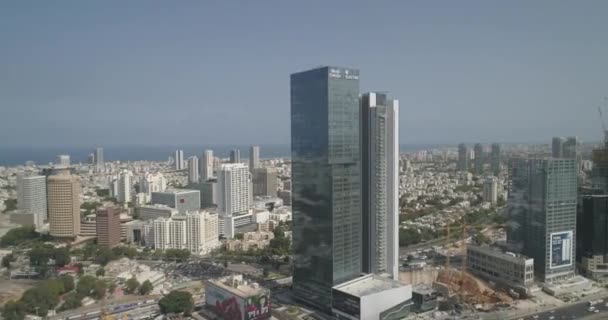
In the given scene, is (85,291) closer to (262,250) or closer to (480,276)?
(262,250)

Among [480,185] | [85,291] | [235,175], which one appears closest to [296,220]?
[85,291]

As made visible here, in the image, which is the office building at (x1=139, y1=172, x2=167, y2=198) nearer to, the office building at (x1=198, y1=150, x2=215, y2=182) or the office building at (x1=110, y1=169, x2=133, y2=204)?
the office building at (x1=110, y1=169, x2=133, y2=204)

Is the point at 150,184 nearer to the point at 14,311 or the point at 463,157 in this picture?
the point at 14,311

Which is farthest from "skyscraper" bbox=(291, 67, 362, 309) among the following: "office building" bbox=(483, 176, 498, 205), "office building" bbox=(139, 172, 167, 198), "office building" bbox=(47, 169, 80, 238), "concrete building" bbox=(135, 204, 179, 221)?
"office building" bbox=(139, 172, 167, 198)

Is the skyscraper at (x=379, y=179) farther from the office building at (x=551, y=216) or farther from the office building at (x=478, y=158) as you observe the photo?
the office building at (x=478, y=158)

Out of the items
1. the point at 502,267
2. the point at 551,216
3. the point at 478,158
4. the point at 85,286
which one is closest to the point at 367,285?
the point at 502,267

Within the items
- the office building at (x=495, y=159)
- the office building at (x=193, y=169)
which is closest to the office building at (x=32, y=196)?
the office building at (x=193, y=169)

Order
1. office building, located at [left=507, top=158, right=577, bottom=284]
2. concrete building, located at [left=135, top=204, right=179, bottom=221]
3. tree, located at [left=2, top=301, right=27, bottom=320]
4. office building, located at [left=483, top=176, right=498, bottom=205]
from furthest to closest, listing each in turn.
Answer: office building, located at [left=483, top=176, right=498, bottom=205] < concrete building, located at [left=135, top=204, right=179, bottom=221] < office building, located at [left=507, top=158, right=577, bottom=284] < tree, located at [left=2, top=301, right=27, bottom=320]
